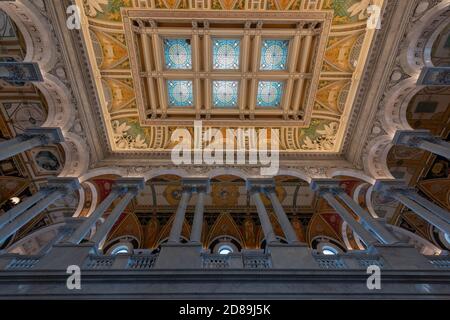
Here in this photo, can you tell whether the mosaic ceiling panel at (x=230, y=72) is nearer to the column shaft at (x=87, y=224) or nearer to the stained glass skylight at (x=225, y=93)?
the stained glass skylight at (x=225, y=93)

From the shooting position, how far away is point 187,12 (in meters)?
9.26

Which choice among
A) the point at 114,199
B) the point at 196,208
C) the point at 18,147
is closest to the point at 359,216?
the point at 196,208

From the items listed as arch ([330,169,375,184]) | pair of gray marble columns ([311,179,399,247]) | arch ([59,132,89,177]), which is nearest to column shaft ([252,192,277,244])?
pair of gray marble columns ([311,179,399,247])

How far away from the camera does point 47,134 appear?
883cm

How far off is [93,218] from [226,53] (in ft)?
23.7

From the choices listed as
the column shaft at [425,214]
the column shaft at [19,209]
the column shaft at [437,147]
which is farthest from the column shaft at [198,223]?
the column shaft at [437,147]

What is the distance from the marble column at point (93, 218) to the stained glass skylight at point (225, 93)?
505 cm

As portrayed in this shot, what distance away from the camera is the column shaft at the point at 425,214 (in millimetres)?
7277

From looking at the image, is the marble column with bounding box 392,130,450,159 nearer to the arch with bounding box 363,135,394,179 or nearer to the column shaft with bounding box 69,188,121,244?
the arch with bounding box 363,135,394,179

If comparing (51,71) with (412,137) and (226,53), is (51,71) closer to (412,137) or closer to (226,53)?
(226,53)

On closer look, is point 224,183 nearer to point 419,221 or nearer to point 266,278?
point 266,278

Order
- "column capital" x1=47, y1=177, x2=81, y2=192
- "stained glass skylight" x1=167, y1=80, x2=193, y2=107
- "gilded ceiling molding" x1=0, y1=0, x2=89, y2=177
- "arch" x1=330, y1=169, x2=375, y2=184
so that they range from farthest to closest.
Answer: "stained glass skylight" x1=167, y1=80, x2=193, y2=107 < "arch" x1=330, y1=169, x2=375, y2=184 < "column capital" x1=47, y1=177, x2=81, y2=192 < "gilded ceiling molding" x1=0, y1=0, x2=89, y2=177

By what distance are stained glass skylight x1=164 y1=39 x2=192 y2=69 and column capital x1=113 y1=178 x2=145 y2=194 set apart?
14.6 feet

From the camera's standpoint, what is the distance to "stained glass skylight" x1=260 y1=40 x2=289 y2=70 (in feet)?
33.2
